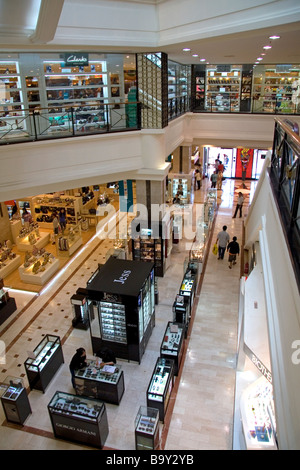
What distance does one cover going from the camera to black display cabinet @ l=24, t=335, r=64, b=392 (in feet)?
23.2

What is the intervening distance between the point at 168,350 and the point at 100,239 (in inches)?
315

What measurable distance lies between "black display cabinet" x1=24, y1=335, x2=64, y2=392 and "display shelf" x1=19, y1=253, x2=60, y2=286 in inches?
148

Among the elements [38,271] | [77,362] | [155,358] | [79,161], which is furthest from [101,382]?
[79,161]

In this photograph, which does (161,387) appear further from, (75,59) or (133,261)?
(75,59)

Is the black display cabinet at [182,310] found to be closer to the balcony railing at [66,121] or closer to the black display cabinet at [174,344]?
the black display cabinet at [174,344]

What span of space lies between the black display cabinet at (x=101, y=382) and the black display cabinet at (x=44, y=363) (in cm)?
77

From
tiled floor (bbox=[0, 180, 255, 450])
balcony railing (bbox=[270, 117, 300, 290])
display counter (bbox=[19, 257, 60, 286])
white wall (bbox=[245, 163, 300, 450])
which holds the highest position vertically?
balcony railing (bbox=[270, 117, 300, 290])

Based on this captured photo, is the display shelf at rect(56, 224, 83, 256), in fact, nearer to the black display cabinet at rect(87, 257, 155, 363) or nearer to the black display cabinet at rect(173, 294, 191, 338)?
the black display cabinet at rect(87, 257, 155, 363)

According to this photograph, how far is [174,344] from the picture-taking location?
7.54 m

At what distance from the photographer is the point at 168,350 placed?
Result: 7.42 meters

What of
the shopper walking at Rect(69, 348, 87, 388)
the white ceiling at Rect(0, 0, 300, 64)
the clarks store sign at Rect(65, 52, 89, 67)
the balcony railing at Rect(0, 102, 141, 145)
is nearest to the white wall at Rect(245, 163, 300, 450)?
the shopper walking at Rect(69, 348, 87, 388)

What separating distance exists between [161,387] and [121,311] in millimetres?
1857

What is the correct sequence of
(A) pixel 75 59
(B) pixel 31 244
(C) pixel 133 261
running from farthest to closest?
1. (B) pixel 31 244
2. (A) pixel 75 59
3. (C) pixel 133 261

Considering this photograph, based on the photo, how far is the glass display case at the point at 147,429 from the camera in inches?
222
